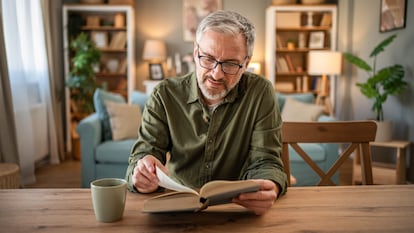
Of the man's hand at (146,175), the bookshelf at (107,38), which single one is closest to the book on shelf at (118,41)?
the bookshelf at (107,38)

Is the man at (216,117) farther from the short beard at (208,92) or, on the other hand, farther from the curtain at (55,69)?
the curtain at (55,69)

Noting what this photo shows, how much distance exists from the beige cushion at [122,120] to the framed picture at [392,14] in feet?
8.48

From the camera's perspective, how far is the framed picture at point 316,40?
5445mm

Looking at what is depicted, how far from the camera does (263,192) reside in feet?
3.28

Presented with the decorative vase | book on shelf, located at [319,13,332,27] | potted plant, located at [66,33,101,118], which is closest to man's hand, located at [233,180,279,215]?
potted plant, located at [66,33,101,118]

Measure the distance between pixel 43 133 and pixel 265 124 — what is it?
3.59m

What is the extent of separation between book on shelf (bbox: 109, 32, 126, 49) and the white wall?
2.87 m

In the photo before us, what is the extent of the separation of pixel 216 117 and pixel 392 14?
125 inches

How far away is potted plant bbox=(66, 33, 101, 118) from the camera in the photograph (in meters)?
4.67

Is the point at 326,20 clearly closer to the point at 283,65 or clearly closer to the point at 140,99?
the point at 283,65

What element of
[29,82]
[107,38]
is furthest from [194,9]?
[29,82]

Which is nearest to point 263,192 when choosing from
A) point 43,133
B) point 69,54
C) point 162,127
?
point 162,127

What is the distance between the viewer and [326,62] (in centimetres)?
490

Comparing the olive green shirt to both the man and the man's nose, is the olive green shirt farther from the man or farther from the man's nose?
the man's nose
